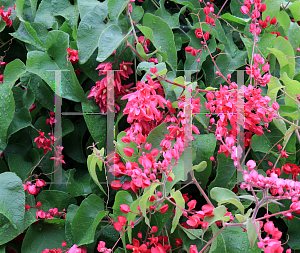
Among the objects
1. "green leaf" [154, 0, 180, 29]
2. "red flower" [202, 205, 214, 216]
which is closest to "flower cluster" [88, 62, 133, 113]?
"green leaf" [154, 0, 180, 29]

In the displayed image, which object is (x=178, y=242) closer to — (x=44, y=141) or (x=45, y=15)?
(x=44, y=141)

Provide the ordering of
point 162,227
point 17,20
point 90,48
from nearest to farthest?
point 162,227
point 90,48
point 17,20

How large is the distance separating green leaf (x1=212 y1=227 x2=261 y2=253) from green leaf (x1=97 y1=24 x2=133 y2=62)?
45 cm

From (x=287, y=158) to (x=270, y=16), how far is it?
1.30 feet

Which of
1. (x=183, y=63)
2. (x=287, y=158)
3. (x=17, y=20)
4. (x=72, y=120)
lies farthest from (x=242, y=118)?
(x=17, y=20)

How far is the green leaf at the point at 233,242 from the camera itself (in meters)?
0.57

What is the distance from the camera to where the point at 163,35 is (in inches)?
28.3

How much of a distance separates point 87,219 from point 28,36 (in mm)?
487

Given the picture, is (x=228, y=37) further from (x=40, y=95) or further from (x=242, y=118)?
(x=40, y=95)

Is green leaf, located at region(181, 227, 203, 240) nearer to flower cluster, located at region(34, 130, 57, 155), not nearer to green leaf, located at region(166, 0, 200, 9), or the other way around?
flower cluster, located at region(34, 130, 57, 155)

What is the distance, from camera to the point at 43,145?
2.39ft

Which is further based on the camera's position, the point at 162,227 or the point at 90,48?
the point at 90,48

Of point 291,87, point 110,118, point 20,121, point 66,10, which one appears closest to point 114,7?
point 66,10

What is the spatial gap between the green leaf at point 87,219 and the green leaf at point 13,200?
116 mm
